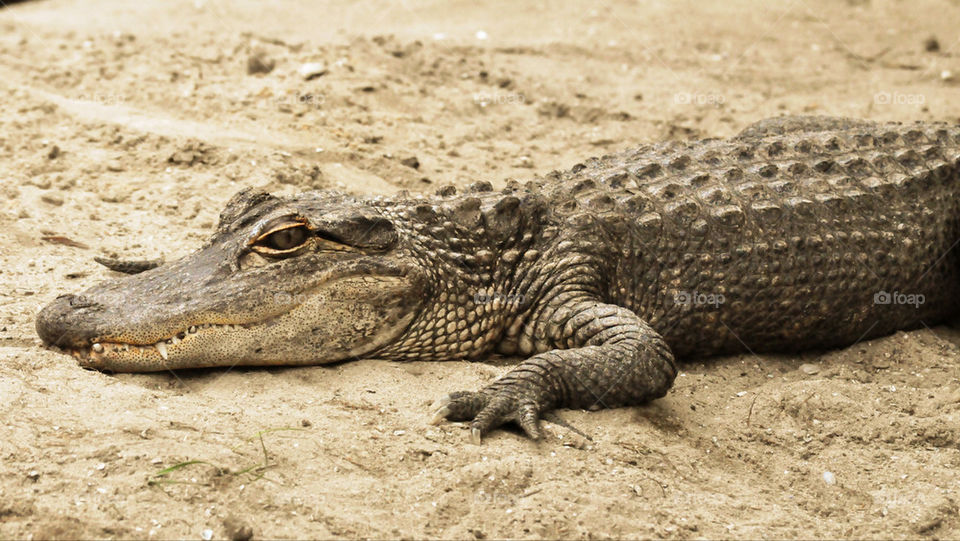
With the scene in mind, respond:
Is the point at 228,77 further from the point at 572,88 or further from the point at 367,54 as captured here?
the point at 572,88

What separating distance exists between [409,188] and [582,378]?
103 inches

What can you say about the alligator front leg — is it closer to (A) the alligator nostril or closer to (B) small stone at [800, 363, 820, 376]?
(B) small stone at [800, 363, 820, 376]

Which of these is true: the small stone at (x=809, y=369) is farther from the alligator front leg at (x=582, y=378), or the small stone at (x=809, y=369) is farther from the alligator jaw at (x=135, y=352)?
the alligator jaw at (x=135, y=352)

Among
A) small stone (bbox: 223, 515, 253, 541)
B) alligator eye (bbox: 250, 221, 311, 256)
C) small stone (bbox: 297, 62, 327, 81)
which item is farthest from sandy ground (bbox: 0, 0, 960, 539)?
alligator eye (bbox: 250, 221, 311, 256)

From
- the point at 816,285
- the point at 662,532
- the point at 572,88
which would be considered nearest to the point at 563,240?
the point at 816,285

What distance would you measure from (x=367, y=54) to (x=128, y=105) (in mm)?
2164

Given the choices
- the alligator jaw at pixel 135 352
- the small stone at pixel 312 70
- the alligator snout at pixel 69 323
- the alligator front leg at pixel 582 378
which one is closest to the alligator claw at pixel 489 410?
the alligator front leg at pixel 582 378

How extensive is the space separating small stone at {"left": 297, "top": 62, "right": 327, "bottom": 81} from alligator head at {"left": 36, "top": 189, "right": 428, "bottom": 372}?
332cm

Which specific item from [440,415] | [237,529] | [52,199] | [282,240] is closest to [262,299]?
[282,240]

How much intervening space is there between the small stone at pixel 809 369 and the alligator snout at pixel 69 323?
3.67 metres

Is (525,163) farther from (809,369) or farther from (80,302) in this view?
(80,302)

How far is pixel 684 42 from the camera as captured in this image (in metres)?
10.3

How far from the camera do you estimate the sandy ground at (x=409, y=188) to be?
3709 mm

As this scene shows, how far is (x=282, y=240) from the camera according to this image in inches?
185
